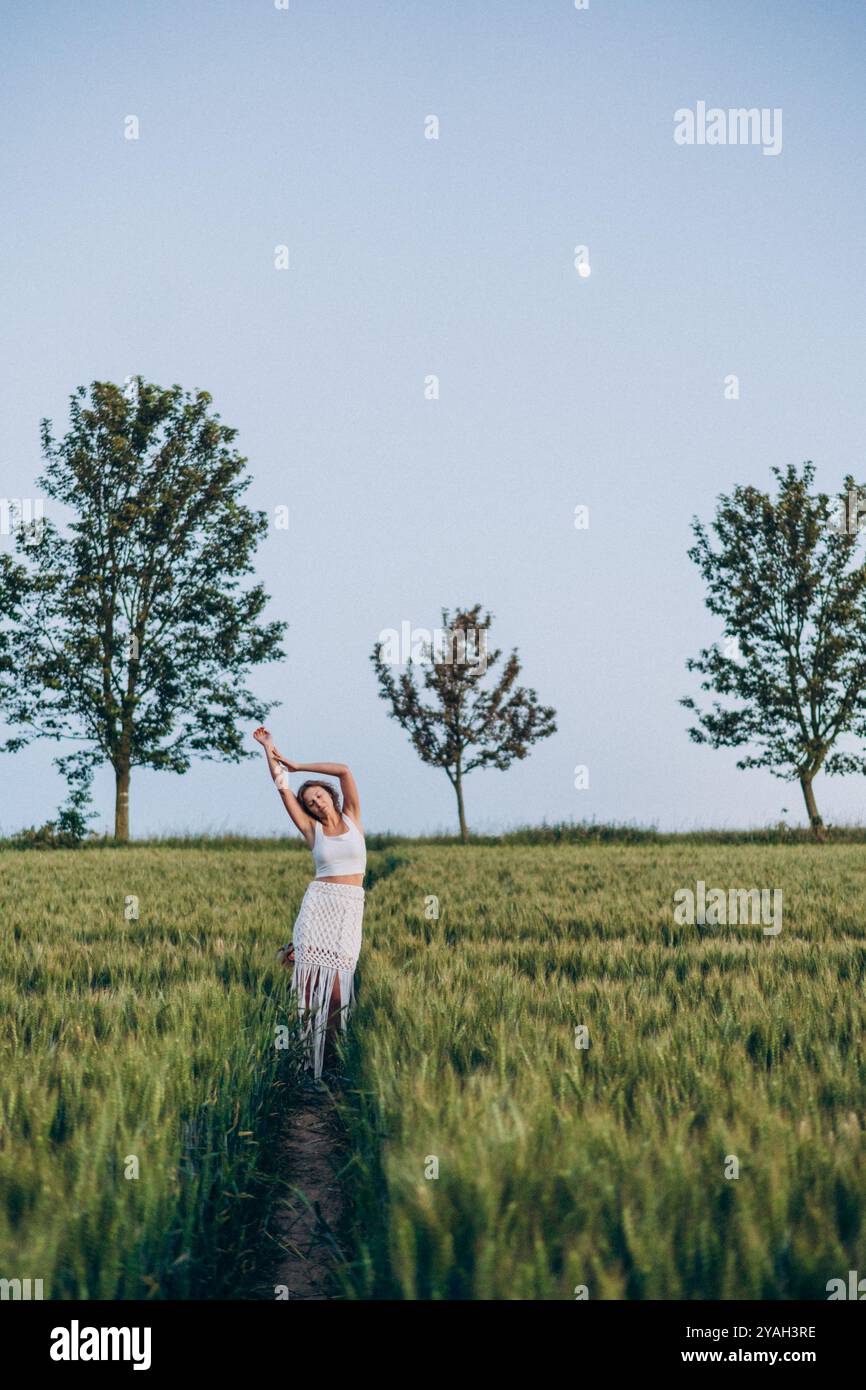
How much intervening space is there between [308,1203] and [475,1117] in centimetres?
105

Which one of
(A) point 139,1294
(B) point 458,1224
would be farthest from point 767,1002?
(A) point 139,1294

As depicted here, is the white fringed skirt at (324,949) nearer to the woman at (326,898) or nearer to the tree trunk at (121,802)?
the woman at (326,898)

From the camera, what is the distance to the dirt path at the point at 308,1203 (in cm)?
358

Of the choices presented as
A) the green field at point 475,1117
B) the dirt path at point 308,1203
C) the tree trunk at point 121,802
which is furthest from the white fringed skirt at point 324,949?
the tree trunk at point 121,802

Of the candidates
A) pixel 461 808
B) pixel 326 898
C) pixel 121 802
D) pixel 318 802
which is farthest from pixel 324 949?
pixel 461 808

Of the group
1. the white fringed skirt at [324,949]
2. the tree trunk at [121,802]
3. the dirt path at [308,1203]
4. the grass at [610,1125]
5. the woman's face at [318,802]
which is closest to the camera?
the grass at [610,1125]

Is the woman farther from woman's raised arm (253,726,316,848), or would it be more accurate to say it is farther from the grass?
the grass

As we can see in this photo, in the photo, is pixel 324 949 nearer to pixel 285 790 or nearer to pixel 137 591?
pixel 285 790

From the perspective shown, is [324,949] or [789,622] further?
[789,622]

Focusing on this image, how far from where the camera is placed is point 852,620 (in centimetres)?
3959

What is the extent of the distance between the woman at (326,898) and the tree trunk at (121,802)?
2634cm

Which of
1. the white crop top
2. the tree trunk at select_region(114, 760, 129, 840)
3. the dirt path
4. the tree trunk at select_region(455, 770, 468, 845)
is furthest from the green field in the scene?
the tree trunk at select_region(455, 770, 468, 845)

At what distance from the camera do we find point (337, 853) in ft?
21.3

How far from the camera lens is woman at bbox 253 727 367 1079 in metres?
6.26
